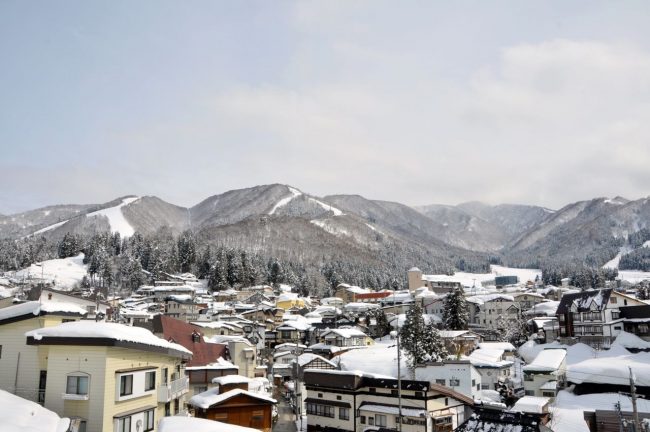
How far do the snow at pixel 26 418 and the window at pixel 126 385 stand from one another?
2.32 meters

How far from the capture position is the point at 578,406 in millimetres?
36875

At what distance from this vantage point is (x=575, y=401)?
38.5 m

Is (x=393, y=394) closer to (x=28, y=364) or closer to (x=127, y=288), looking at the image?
(x=28, y=364)

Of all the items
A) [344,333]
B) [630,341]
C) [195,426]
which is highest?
[195,426]

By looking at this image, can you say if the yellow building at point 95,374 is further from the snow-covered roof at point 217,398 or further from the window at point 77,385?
the snow-covered roof at point 217,398

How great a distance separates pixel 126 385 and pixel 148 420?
2.17m

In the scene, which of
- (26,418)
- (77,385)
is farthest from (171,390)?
(26,418)

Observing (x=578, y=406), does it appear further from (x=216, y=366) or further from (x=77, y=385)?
(x=77, y=385)

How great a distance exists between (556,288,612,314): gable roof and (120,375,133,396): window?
55482 mm

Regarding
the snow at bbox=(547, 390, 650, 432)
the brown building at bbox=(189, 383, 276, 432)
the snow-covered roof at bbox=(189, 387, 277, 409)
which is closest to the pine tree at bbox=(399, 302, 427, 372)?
the snow at bbox=(547, 390, 650, 432)

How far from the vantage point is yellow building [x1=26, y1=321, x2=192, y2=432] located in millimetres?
15242

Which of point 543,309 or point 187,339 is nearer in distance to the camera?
point 187,339

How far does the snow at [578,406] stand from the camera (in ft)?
103

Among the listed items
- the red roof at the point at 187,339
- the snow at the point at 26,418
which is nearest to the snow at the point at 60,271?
the red roof at the point at 187,339
